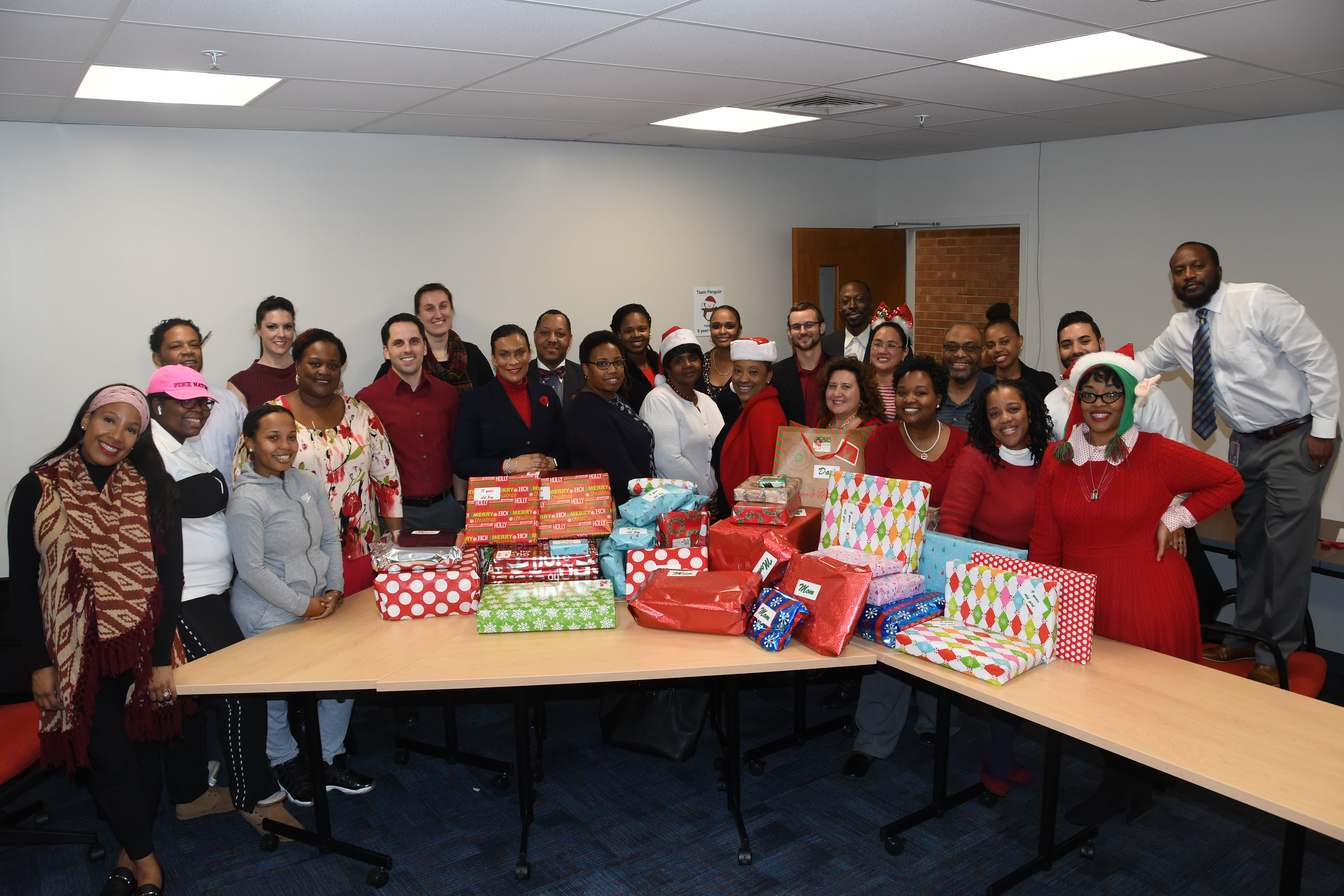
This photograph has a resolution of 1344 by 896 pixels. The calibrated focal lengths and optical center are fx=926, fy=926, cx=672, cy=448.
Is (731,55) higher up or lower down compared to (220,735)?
higher up

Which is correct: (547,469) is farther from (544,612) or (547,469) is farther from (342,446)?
(544,612)

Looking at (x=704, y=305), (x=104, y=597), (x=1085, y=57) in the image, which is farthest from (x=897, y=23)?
(x=704, y=305)

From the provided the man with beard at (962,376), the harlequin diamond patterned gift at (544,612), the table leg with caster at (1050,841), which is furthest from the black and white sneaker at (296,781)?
the man with beard at (962,376)

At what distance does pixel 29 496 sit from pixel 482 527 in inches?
51.9

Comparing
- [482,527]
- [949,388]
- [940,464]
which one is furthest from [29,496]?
[949,388]

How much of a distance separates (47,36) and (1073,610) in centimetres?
365

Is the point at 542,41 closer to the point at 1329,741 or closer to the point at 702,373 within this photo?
the point at 702,373

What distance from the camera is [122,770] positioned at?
9.04 feet

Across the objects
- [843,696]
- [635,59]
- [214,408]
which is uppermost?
[635,59]

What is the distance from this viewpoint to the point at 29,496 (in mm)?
2576

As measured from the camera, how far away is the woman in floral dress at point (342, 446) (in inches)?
137

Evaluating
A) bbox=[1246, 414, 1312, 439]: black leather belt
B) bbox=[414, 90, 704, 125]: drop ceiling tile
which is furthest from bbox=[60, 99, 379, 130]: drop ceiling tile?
bbox=[1246, 414, 1312, 439]: black leather belt

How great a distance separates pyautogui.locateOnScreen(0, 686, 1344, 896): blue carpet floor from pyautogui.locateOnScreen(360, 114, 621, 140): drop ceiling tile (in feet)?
10.4

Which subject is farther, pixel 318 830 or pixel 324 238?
pixel 324 238
